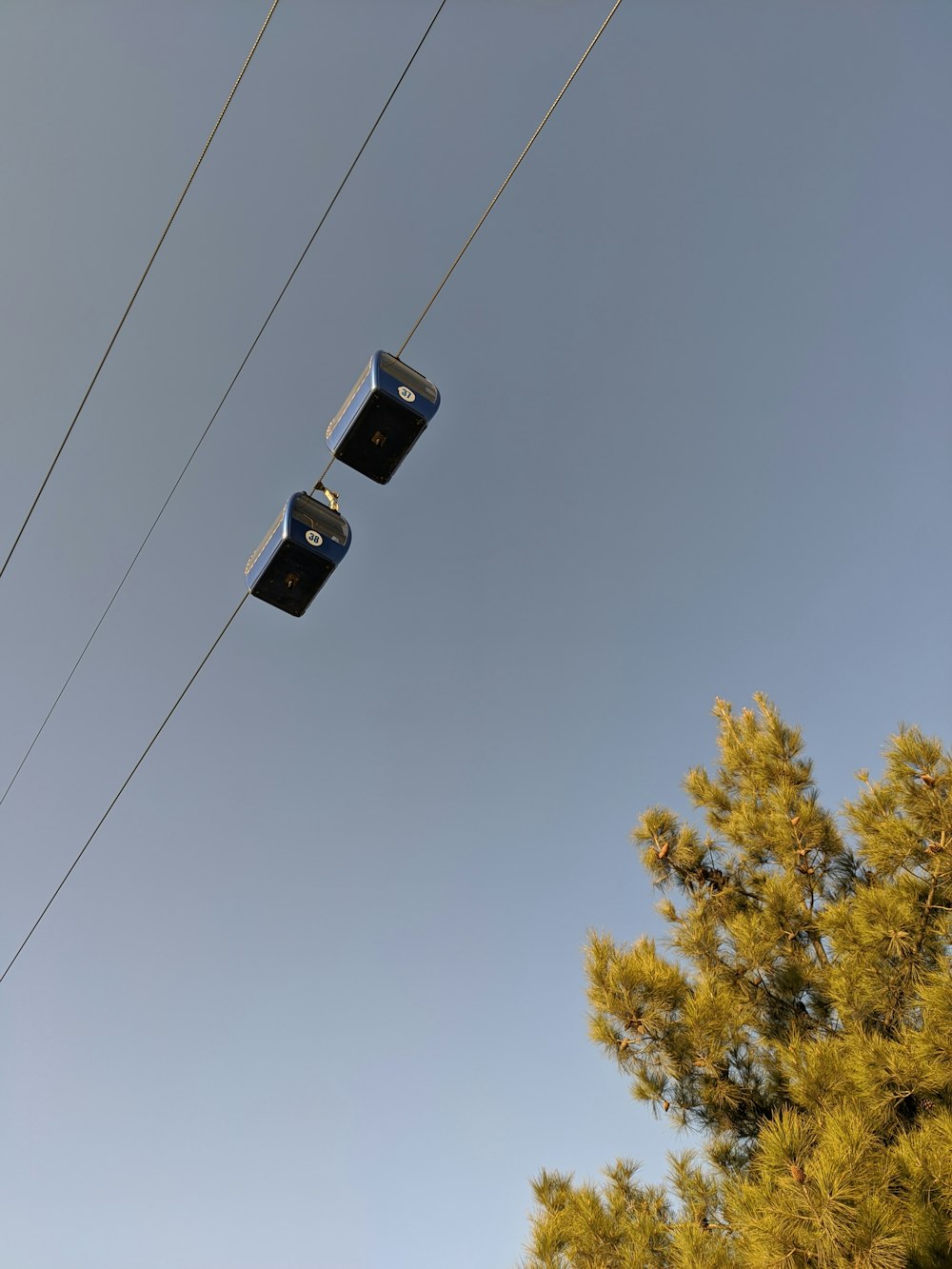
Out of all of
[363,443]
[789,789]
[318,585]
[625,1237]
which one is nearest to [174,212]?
[363,443]

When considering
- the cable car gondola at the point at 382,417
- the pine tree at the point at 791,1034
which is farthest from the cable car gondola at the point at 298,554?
the pine tree at the point at 791,1034

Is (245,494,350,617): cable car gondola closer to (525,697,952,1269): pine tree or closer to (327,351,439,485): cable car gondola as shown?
(327,351,439,485): cable car gondola

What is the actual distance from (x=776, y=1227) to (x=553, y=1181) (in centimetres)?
235

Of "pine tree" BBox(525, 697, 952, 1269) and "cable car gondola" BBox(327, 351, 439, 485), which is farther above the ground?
"cable car gondola" BBox(327, 351, 439, 485)

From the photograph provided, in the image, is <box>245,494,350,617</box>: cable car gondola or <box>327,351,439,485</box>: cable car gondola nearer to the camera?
<box>327,351,439,485</box>: cable car gondola

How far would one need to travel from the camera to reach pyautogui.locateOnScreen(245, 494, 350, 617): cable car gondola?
4.66 metres

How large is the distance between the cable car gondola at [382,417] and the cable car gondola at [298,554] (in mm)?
381

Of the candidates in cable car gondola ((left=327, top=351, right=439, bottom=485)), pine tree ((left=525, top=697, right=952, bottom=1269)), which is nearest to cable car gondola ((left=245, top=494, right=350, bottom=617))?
cable car gondola ((left=327, top=351, right=439, bottom=485))

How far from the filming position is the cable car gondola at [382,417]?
172 inches

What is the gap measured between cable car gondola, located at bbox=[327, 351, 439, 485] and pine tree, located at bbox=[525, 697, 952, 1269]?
3469mm

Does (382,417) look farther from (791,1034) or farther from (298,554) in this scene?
(791,1034)

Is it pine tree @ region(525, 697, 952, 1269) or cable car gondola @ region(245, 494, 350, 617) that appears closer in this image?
pine tree @ region(525, 697, 952, 1269)

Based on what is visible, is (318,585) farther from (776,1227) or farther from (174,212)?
(776,1227)

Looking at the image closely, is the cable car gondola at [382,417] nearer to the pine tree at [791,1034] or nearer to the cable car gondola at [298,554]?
the cable car gondola at [298,554]
